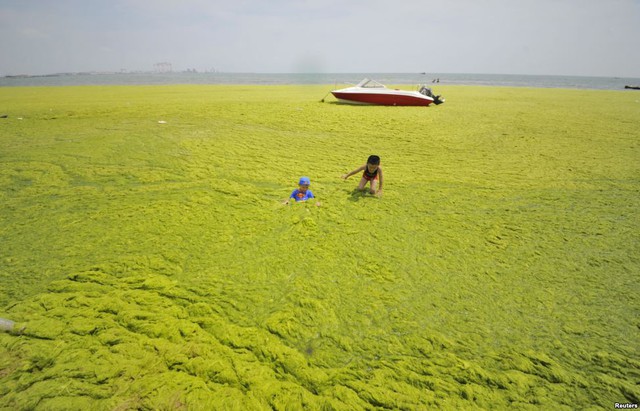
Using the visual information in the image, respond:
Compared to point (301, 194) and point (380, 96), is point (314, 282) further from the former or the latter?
point (380, 96)

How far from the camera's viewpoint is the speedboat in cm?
959

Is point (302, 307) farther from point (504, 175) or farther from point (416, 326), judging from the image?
point (504, 175)

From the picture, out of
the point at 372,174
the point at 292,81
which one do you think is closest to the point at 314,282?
the point at 372,174

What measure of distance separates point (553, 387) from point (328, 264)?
Result: 153 cm

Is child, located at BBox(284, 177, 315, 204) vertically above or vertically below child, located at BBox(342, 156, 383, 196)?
below

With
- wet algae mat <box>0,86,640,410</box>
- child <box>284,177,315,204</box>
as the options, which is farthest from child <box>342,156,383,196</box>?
child <box>284,177,315,204</box>

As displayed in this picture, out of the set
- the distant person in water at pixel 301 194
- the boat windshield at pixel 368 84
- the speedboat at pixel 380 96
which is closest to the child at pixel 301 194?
the distant person in water at pixel 301 194

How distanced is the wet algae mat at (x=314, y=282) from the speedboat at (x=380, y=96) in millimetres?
5574

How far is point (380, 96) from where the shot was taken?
959 centimetres

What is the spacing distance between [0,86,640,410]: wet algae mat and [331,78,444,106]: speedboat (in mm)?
5574

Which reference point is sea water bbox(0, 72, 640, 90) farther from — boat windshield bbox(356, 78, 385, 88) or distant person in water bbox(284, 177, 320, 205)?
distant person in water bbox(284, 177, 320, 205)

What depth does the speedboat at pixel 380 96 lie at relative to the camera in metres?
9.59

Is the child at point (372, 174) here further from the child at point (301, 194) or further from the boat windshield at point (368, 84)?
the boat windshield at point (368, 84)

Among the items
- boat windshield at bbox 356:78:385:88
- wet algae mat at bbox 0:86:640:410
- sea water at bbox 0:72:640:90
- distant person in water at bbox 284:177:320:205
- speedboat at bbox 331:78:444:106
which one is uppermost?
sea water at bbox 0:72:640:90
